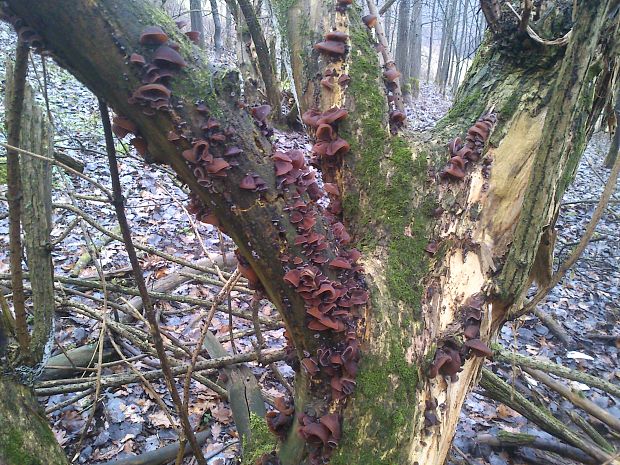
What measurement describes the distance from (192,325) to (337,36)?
293 centimetres

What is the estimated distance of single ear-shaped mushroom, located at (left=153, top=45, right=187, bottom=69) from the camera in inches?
51.9

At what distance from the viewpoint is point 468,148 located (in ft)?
6.75

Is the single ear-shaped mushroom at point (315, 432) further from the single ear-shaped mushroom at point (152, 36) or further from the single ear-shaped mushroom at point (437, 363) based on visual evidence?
the single ear-shaped mushroom at point (152, 36)

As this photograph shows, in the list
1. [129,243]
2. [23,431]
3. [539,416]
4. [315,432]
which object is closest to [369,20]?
[129,243]

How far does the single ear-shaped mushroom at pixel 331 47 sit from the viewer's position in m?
2.04

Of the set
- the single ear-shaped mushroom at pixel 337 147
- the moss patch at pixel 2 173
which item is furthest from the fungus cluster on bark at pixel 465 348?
the moss patch at pixel 2 173

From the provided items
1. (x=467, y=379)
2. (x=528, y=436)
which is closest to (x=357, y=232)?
(x=467, y=379)

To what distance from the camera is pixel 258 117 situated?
1.59 meters

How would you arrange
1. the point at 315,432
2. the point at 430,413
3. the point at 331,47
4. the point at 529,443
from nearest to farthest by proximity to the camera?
the point at 315,432 < the point at 430,413 < the point at 331,47 < the point at 529,443

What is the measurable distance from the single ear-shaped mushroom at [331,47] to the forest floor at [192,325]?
617 mm

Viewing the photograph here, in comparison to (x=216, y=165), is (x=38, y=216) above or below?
below

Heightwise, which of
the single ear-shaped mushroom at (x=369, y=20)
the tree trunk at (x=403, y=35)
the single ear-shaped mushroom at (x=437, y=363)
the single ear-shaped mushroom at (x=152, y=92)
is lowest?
the single ear-shaped mushroom at (x=437, y=363)

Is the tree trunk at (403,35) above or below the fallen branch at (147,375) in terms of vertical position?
above

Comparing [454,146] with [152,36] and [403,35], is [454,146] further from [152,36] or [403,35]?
[403,35]
